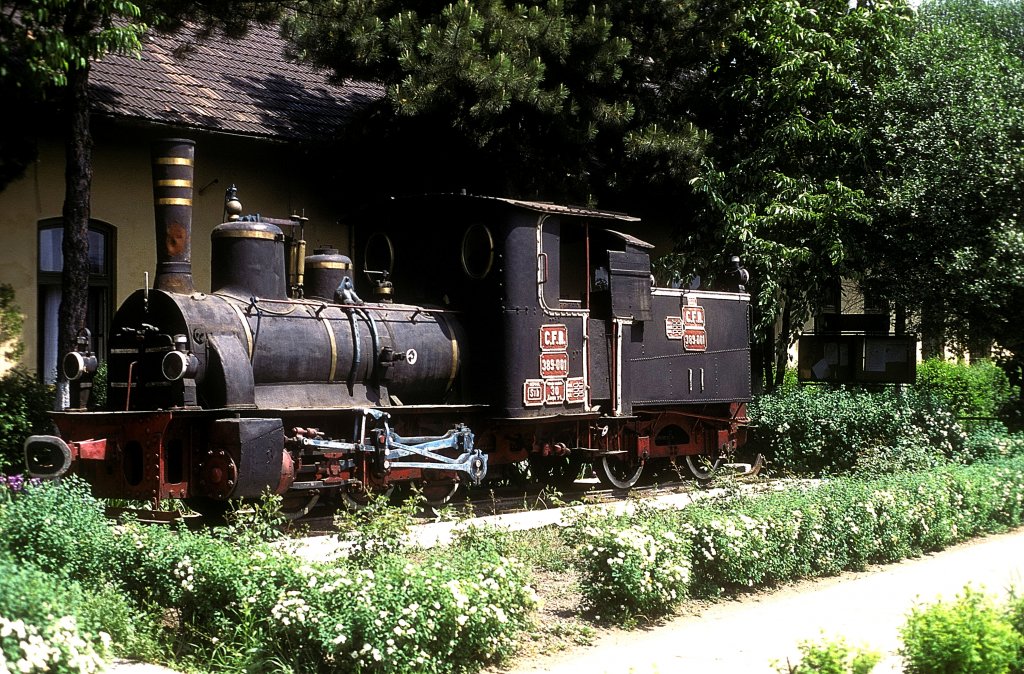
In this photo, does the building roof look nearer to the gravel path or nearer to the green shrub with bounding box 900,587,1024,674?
the gravel path

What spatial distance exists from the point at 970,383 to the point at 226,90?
20440 millimetres

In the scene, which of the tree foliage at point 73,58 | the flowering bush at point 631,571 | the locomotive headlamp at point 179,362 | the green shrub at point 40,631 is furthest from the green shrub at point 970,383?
the green shrub at point 40,631

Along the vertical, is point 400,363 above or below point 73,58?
below

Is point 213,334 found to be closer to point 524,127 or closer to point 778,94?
point 524,127

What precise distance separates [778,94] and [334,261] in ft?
30.7

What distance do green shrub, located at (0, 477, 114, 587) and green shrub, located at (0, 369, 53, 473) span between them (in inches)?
174

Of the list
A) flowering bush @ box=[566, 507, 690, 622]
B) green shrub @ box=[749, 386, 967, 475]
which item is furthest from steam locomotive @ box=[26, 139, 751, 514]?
flowering bush @ box=[566, 507, 690, 622]

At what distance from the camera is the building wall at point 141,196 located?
49.4ft

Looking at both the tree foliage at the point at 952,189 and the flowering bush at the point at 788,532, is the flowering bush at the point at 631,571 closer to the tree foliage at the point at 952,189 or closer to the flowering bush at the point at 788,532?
the flowering bush at the point at 788,532

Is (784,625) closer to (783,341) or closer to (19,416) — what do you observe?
(19,416)

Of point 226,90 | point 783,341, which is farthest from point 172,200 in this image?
point 783,341

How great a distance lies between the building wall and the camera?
15.1m

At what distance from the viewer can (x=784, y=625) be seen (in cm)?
757

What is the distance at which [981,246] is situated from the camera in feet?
55.7
